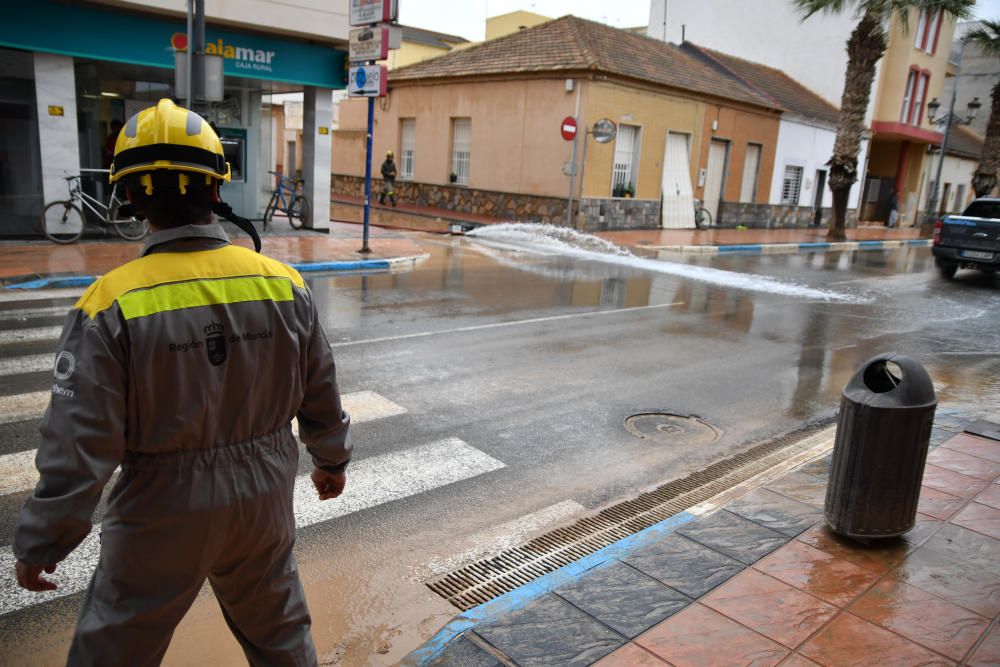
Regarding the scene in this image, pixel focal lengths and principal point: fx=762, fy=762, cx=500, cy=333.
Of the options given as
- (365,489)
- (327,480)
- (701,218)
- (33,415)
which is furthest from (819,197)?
(327,480)

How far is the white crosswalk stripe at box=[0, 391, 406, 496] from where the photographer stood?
4375 mm

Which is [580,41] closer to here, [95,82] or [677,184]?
[677,184]

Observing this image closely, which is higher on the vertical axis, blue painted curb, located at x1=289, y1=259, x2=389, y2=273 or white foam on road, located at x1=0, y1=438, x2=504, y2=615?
blue painted curb, located at x1=289, y1=259, x2=389, y2=273

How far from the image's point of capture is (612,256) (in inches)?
712

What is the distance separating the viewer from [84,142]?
607 inches

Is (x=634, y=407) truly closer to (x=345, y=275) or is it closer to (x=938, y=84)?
(x=345, y=275)

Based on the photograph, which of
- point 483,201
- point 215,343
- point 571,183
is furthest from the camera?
point 483,201

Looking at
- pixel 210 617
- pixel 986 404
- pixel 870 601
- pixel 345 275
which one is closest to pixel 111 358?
pixel 210 617

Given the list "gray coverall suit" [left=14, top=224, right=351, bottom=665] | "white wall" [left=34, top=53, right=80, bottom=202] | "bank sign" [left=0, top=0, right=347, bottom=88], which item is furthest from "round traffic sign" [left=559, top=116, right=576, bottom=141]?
"gray coverall suit" [left=14, top=224, right=351, bottom=665]

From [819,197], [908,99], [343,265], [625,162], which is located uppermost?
[908,99]

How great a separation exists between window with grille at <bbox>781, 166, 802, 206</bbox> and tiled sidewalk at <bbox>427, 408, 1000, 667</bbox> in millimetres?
29254

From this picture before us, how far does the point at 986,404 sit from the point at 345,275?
9109 mm

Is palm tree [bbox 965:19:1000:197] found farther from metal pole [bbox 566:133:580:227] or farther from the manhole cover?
the manhole cover

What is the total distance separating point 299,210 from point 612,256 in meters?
7.39
